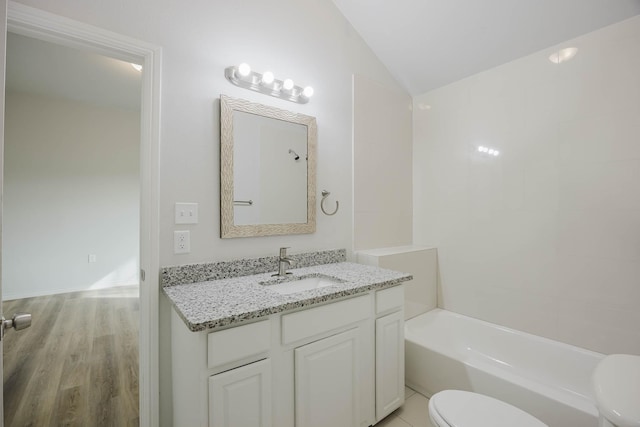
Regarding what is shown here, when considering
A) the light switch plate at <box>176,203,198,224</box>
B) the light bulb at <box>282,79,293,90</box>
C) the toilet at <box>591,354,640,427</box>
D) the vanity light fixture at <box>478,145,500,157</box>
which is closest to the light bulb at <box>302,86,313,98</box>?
the light bulb at <box>282,79,293,90</box>

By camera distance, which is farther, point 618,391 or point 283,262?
point 283,262

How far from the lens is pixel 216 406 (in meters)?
1.05

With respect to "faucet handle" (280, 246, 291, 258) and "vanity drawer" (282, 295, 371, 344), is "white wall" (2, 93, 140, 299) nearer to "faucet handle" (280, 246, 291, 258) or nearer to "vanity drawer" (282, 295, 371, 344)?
"faucet handle" (280, 246, 291, 258)

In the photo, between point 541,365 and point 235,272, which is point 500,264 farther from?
point 235,272

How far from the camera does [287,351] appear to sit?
49.3 inches

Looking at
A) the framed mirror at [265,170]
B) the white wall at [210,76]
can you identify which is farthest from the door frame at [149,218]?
the framed mirror at [265,170]

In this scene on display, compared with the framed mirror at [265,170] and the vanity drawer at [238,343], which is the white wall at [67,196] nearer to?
the framed mirror at [265,170]

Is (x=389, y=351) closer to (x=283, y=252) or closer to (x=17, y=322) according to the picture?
(x=283, y=252)

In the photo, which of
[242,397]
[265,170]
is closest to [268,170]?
[265,170]

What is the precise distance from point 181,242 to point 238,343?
2.18 feet

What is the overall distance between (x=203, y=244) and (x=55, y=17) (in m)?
1.15

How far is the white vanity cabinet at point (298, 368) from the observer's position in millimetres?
1066

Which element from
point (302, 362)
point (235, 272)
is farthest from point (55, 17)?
point (302, 362)

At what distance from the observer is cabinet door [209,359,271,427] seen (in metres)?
1.05
